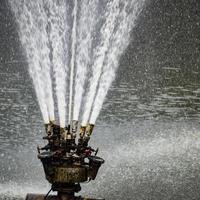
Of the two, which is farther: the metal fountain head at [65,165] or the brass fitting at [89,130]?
the brass fitting at [89,130]

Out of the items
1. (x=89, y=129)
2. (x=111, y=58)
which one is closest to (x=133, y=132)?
(x=89, y=129)

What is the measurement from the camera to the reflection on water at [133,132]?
34.0 ft

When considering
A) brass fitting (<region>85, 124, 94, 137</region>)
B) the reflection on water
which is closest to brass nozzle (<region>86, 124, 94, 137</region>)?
brass fitting (<region>85, 124, 94, 137</region>)

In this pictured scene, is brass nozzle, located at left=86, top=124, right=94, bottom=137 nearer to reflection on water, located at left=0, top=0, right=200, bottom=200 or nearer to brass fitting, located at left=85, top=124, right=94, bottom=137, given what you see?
brass fitting, located at left=85, top=124, right=94, bottom=137

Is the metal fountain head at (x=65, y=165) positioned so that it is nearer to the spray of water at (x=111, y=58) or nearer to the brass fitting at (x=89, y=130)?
the brass fitting at (x=89, y=130)

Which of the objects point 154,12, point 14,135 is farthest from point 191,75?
point 154,12

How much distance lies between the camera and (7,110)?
1552cm

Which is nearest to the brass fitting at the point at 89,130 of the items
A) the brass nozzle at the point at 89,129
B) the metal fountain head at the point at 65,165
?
the brass nozzle at the point at 89,129

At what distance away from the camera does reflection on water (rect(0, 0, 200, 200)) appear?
34.0ft

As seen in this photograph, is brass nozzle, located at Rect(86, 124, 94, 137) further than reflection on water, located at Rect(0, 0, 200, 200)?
No

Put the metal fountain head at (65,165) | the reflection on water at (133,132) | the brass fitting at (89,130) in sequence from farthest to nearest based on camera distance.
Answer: the reflection on water at (133,132) → the brass fitting at (89,130) → the metal fountain head at (65,165)

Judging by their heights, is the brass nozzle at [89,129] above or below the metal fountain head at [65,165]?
above

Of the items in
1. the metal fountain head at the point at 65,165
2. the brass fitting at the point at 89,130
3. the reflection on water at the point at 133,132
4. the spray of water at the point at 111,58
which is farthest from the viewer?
the reflection on water at the point at 133,132

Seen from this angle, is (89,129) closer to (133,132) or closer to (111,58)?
(133,132)
